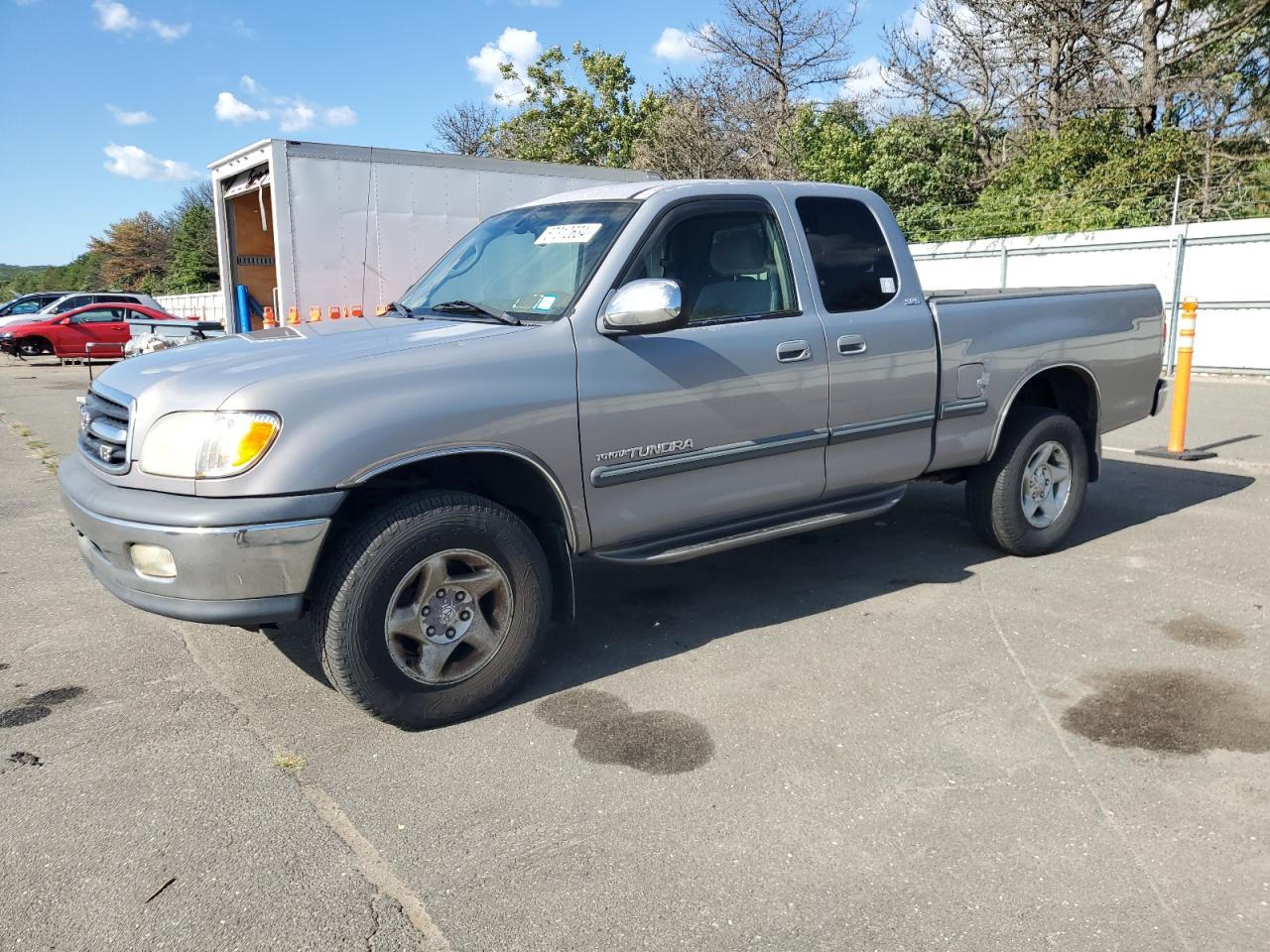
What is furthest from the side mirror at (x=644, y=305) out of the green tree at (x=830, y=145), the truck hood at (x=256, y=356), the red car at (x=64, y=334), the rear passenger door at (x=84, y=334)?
the rear passenger door at (x=84, y=334)

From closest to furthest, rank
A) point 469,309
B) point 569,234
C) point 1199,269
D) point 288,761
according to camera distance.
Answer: point 288,761, point 469,309, point 569,234, point 1199,269

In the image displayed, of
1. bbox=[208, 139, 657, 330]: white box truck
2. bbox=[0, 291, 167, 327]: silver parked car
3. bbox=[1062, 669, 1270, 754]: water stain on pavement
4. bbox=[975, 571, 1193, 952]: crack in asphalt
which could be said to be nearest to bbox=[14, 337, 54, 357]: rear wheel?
bbox=[0, 291, 167, 327]: silver parked car

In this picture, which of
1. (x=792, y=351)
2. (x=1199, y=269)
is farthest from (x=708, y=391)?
(x=1199, y=269)

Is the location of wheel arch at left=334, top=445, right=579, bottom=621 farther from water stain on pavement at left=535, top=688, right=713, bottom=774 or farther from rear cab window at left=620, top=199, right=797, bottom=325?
rear cab window at left=620, top=199, right=797, bottom=325

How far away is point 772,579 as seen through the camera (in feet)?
18.0

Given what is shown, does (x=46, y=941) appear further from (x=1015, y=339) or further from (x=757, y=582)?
(x=1015, y=339)

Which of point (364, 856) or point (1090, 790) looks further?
point (1090, 790)

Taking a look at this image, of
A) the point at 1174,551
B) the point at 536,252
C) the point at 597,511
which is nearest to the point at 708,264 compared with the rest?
the point at 536,252

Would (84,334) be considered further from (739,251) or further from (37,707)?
(739,251)

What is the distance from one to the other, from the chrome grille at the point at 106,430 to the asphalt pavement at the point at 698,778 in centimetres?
99

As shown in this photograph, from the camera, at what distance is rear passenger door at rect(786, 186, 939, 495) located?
4.76 metres

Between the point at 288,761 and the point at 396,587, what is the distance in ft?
2.29

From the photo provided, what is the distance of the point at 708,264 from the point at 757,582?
1.80 metres

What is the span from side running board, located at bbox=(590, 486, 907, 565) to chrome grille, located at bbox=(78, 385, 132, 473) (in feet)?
5.83
